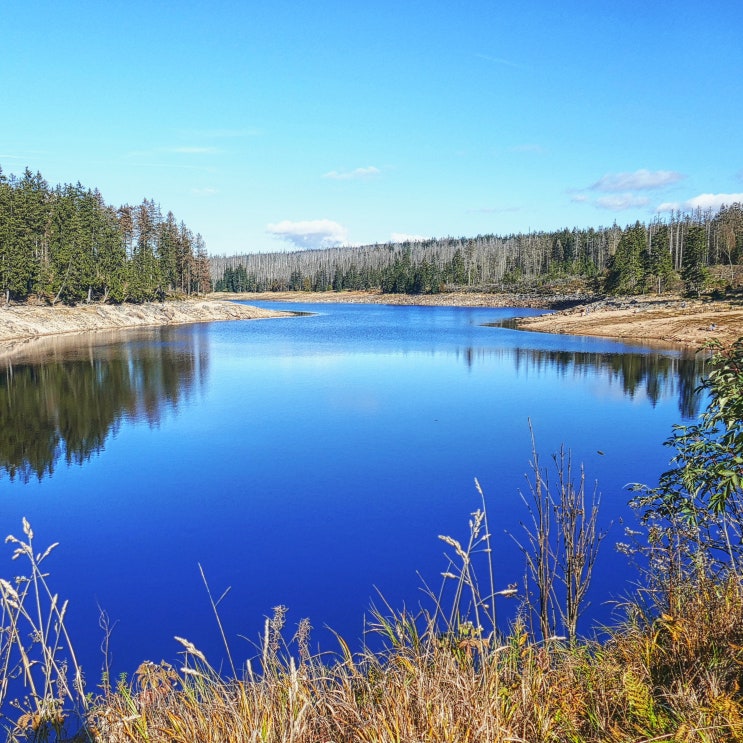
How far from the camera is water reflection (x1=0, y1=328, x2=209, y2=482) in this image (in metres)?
17.7

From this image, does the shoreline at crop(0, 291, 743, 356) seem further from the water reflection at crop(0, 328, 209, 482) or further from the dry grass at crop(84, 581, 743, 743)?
the dry grass at crop(84, 581, 743, 743)

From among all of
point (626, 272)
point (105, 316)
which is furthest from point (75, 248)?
point (626, 272)

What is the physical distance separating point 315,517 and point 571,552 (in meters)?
7.27

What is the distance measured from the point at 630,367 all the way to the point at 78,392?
2828 centimetres

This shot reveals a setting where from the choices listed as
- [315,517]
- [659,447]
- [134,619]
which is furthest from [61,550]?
[659,447]

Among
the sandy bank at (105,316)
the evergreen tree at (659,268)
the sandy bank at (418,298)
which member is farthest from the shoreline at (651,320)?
the sandy bank at (105,316)

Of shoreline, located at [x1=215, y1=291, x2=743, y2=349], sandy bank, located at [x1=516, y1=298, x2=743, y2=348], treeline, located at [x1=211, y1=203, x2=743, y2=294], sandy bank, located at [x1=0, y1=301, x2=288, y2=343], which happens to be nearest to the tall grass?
shoreline, located at [x1=215, y1=291, x2=743, y2=349]

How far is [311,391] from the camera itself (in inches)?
1047

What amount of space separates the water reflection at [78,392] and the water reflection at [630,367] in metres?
18.0

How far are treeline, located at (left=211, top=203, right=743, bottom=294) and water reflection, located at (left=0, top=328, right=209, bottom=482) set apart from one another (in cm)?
5518

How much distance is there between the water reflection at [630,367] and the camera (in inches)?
1012

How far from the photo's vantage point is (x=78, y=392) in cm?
2636

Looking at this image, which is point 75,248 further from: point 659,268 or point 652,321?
point 659,268

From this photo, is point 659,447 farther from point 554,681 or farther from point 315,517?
point 554,681
